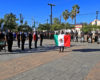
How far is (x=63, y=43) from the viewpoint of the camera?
479 inches

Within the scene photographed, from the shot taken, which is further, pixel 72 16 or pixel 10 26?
pixel 72 16

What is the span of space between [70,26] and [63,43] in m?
49.0

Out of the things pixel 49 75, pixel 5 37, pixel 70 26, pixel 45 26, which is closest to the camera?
pixel 49 75

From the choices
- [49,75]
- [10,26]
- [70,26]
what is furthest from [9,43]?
[70,26]

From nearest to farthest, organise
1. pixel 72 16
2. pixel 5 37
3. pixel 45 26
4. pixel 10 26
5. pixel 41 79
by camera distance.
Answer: pixel 41 79, pixel 5 37, pixel 10 26, pixel 45 26, pixel 72 16

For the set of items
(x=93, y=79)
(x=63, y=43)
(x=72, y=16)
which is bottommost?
(x=93, y=79)

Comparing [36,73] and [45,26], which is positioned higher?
[45,26]

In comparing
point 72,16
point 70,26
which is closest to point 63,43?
point 70,26

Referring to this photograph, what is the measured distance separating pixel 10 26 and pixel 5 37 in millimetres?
39402

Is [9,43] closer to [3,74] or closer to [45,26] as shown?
[3,74]

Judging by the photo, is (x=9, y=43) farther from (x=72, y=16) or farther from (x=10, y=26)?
(x=72, y=16)

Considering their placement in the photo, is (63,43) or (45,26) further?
(45,26)

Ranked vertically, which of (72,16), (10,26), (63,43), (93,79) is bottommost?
(93,79)

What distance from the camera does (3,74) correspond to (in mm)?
6000
